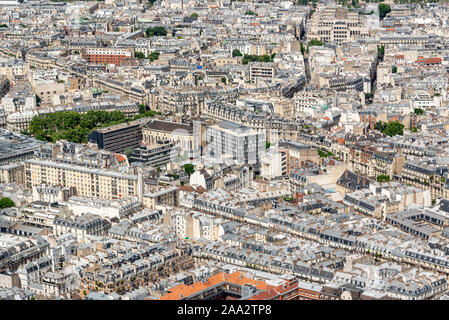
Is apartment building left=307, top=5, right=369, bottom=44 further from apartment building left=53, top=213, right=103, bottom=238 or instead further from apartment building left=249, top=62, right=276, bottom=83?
apartment building left=53, top=213, right=103, bottom=238

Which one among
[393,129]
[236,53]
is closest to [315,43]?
[236,53]

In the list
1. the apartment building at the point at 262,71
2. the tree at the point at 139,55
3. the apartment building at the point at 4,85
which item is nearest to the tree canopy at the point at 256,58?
the apartment building at the point at 262,71

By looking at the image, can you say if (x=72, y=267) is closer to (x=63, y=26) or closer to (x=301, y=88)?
(x=301, y=88)

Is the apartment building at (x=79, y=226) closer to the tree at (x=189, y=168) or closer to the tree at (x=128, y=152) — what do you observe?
the tree at (x=189, y=168)

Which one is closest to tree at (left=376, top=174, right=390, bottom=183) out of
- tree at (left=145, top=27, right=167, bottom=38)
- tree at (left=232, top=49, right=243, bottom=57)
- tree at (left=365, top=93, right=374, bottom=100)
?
tree at (left=365, top=93, right=374, bottom=100)

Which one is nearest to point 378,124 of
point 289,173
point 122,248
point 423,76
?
point 289,173
